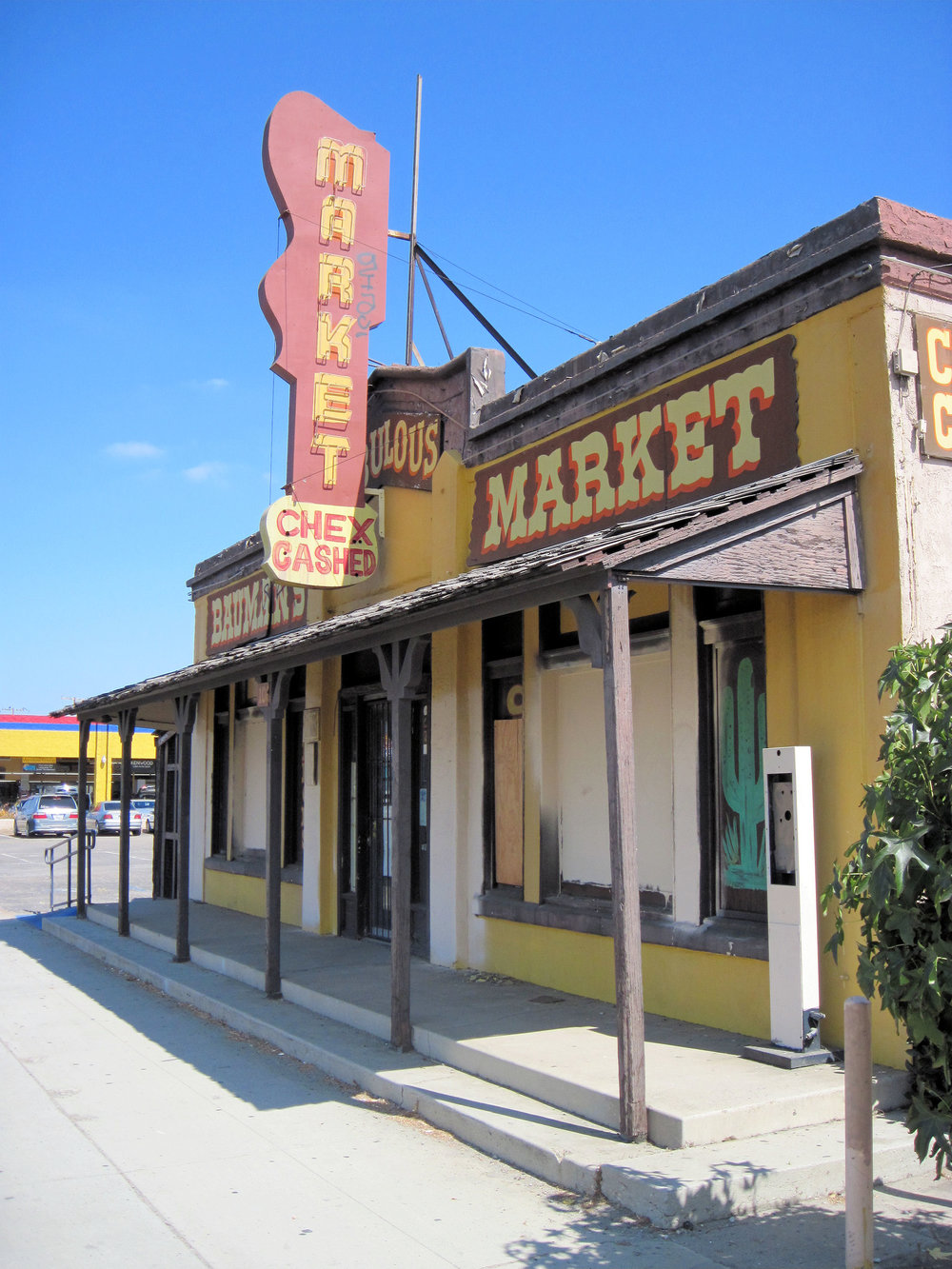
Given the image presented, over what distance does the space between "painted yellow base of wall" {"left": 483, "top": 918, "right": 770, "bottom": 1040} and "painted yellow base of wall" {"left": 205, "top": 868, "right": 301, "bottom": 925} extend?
447 cm

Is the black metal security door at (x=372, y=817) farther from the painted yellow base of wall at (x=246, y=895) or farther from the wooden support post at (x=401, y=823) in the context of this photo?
the wooden support post at (x=401, y=823)

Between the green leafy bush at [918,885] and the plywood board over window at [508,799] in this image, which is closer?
the green leafy bush at [918,885]

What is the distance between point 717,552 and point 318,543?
5.87 m

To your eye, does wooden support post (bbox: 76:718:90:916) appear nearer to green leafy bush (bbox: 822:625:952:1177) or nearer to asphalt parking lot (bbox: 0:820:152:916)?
asphalt parking lot (bbox: 0:820:152:916)

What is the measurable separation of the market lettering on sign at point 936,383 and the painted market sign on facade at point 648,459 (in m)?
0.76

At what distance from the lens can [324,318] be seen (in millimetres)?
11008

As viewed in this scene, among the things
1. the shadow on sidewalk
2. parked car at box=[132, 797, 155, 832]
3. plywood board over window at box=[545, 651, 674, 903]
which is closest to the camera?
the shadow on sidewalk

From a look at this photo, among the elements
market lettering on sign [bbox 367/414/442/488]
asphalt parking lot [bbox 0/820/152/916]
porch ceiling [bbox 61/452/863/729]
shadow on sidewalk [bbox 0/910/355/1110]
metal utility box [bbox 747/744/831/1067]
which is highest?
market lettering on sign [bbox 367/414/442/488]

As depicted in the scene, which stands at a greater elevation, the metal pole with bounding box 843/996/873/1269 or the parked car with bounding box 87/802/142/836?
the metal pole with bounding box 843/996/873/1269

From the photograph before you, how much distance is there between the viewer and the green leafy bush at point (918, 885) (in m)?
3.77

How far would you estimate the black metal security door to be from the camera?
1096 cm

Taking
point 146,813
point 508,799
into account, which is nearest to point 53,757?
point 146,813

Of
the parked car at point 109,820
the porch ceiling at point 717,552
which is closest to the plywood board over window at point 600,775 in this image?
the porch ceiling at point 717,552

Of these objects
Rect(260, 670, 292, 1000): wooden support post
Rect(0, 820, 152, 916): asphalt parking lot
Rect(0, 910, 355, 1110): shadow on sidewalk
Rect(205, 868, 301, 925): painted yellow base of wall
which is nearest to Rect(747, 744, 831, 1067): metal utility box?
Rect(0, 910, 355, 1110): shadow on sidewalk
